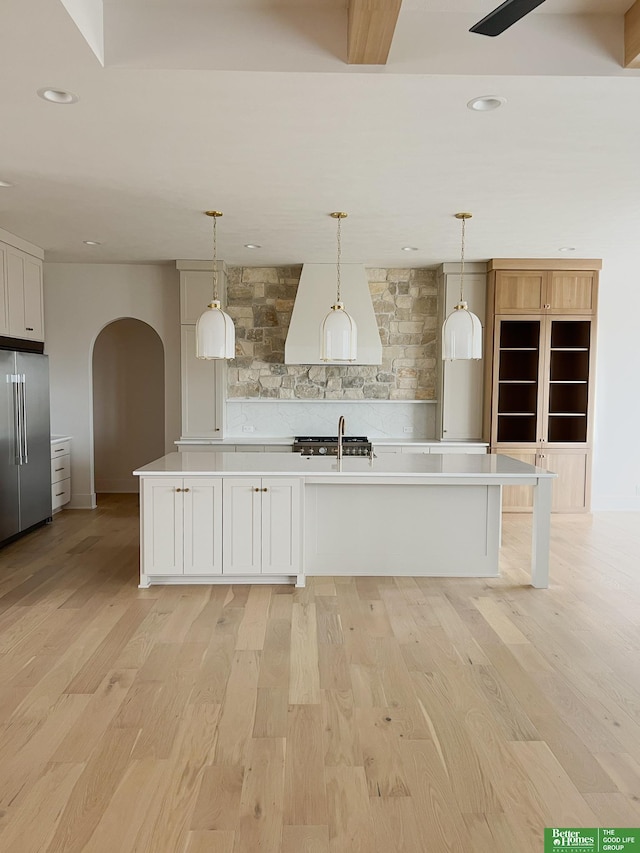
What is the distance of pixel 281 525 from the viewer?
4230mm

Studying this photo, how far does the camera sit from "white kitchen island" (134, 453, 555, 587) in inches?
165

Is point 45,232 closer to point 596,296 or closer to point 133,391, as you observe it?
point 133,391

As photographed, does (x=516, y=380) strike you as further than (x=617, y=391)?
No

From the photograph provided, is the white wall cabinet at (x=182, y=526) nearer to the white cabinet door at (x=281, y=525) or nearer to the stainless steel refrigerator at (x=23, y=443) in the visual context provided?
the white cabinet door at (x=281, y=525)

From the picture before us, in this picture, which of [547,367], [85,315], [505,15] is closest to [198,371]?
[85,315]

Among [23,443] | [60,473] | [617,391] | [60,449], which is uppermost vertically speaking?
[617,391]

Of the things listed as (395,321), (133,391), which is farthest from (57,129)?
(133,391)

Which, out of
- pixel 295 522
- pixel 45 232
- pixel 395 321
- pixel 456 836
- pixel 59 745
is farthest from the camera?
pixel 395 321

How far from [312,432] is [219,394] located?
118cm

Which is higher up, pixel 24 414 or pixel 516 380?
pixel 516 380

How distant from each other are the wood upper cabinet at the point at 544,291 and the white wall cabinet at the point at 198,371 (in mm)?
2965

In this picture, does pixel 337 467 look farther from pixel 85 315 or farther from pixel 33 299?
pixel 85 315

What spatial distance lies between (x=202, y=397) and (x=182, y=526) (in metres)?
2.72

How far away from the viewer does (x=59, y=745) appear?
239cm
